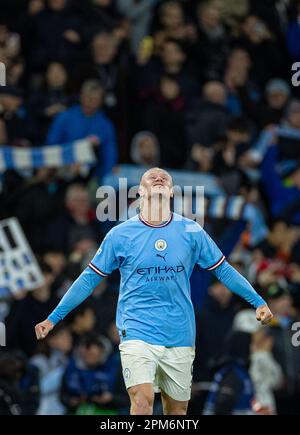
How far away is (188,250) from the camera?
11.8 m

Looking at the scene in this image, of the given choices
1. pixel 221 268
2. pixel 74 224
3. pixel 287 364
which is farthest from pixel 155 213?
pixel 74 224

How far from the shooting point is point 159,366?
38.8 ft

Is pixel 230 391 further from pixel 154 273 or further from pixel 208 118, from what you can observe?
pixel 208 118

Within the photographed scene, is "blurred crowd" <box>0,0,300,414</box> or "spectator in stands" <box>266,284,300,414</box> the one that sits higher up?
"blurred crowd" <box>0,0,300,414</box>

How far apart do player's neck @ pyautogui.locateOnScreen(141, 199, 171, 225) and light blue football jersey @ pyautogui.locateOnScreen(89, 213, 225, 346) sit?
0.04m

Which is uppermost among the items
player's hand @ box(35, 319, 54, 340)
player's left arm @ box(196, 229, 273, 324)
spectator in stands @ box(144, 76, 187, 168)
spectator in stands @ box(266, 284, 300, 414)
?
spectator in stands @ box(144, 76, 187, 168)

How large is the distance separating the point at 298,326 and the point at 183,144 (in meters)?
3.26

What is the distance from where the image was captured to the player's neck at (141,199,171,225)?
11844 mm

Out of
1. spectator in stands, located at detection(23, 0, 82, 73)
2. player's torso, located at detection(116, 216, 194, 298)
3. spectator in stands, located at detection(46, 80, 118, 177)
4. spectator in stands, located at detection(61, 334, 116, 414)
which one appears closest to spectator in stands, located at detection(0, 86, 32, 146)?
spectator in stands, located at detection(46, 80, 118, 177)

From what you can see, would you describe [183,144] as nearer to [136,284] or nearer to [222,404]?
[222,404]

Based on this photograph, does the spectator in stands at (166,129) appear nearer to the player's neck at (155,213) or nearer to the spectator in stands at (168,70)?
the spectator in stands at (168,70)

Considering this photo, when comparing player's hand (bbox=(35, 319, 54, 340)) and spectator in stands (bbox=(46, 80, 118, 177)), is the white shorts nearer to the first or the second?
player's hand (bbox=(35, 319, 54, 340))

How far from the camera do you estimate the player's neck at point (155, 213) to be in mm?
11844

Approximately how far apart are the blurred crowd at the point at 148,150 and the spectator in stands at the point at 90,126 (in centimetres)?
2
